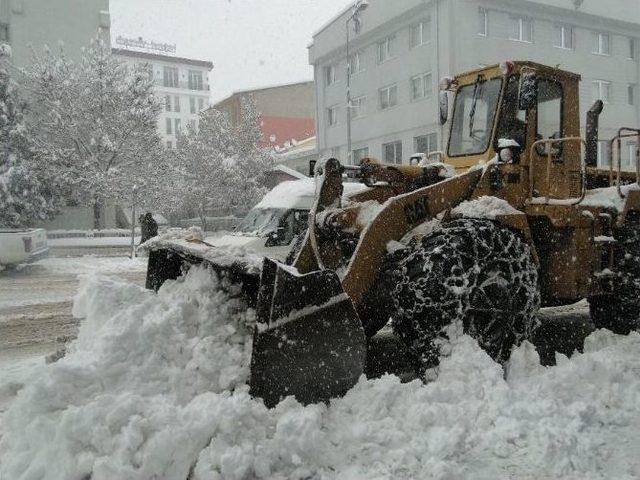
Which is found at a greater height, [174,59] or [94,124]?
[174,59]

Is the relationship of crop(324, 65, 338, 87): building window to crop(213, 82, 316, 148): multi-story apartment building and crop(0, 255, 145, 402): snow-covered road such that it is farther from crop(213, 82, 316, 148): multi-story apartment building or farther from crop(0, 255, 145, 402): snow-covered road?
crop(0, 255, 145, 402): snow-covered road

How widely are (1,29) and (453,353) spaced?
29735 mm

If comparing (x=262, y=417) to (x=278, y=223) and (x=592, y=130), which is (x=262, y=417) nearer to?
(x=592, y=130)

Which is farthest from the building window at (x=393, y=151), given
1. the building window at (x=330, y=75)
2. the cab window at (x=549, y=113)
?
the cab window at (x=549, y=113)

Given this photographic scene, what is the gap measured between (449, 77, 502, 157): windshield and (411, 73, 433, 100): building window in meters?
19.6

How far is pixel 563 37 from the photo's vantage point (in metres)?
25.6

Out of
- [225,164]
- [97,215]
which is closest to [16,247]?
[97,215]

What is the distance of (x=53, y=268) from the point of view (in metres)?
15.4

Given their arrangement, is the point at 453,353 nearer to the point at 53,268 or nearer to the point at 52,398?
the point at 52,398

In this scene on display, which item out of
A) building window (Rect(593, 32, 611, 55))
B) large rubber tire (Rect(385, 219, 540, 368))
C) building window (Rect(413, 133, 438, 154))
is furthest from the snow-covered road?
building window (Rect(593, 32, 611, 55))

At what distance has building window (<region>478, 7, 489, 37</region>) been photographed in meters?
23.4

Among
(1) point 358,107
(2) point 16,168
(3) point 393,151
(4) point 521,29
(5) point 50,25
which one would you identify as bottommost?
(2) point 16,168

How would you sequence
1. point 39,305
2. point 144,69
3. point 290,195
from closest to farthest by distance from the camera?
point 39,305
point 290,195
point 144,69

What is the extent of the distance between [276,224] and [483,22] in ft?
52.0
